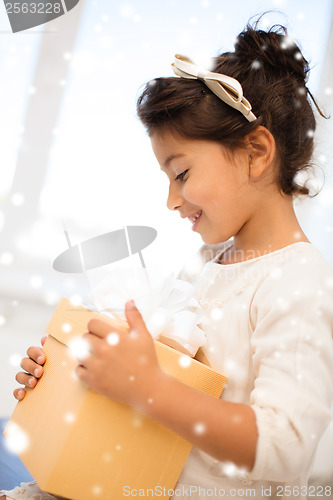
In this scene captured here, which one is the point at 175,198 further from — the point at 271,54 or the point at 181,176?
the point at 271,54

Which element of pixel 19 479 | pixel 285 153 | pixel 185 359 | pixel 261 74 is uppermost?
pixel 261 74

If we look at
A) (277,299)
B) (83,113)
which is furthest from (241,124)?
(83,113)

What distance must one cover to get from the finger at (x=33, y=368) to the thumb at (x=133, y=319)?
0.58ft

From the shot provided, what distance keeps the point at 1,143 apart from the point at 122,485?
4.22 feet

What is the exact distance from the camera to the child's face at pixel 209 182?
0.78 m

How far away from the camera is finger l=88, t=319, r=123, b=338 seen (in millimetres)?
604

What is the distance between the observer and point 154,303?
709mm

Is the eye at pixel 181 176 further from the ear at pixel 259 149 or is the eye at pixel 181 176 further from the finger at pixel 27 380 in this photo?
the finger at pixel 27 380

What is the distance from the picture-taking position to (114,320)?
66cm

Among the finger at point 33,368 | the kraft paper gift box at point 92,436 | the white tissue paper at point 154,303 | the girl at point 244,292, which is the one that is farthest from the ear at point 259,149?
the finger at point 33,368

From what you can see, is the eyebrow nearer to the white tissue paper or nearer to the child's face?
the child's face

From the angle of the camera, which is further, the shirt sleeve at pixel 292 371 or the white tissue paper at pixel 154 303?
the white tissue paper at pixel 154 303

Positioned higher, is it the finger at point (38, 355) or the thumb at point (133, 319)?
the thumb at point (133, 319)

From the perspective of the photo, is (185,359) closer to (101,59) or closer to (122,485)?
(122,485)
